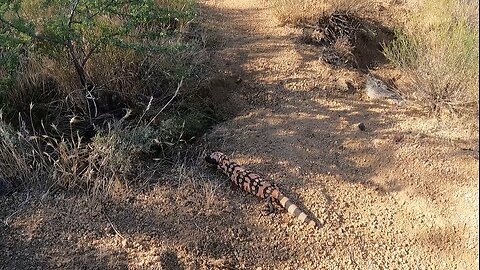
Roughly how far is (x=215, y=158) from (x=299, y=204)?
0.71 meters

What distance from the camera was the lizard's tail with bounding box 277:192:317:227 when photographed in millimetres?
3566

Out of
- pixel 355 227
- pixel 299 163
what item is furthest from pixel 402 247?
pixel 299 163

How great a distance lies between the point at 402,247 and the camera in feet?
11.5

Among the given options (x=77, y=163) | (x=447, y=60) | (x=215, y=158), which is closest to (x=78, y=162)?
(x=77, y=163)

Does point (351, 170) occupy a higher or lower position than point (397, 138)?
lower

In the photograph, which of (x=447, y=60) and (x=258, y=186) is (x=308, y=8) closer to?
(x=447, y=60)

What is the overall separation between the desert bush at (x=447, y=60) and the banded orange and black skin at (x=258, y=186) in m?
1.57

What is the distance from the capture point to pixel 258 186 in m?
3.68

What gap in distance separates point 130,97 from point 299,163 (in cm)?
158

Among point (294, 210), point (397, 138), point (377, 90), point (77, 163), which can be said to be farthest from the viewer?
point (377, 90)

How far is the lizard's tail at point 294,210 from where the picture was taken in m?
3.57

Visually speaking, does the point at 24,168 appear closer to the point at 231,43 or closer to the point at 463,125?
the point at 231,43

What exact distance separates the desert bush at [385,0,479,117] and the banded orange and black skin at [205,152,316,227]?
1.57 m

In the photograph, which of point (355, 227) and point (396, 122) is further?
point (396, 122)
